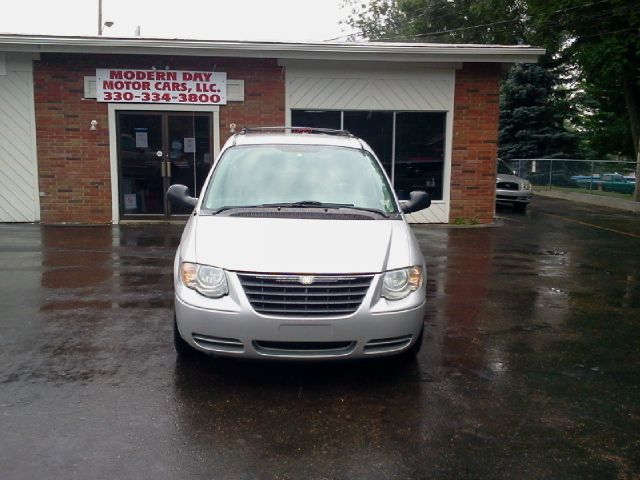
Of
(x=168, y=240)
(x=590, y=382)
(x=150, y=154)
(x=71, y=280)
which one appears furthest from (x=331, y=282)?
Answer: (x=150, y=154)

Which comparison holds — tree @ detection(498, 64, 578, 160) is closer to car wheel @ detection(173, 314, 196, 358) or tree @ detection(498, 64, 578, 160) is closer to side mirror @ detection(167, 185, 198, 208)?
side mirror @ detection(167, 185, 198, 208)

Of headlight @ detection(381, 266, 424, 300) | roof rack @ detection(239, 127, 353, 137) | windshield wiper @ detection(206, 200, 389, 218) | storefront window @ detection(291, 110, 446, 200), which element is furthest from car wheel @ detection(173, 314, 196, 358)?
storefront window @ detection(291, 110, 446, 200)

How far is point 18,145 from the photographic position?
13.0m

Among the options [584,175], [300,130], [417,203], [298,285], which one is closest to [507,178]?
[584,175]

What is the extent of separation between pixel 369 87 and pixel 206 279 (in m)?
10.2

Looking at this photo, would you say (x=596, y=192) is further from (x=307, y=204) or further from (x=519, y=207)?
(x=307, y=204)

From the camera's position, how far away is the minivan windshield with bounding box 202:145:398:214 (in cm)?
530

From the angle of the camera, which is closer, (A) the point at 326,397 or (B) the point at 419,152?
(A) the point at 326,397

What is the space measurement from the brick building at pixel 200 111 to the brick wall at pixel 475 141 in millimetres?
23

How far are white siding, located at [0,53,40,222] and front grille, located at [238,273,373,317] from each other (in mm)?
10765

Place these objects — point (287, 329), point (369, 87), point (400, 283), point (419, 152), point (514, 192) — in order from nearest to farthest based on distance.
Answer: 1. point (287, 329)
2. point (400, 283)
3. point (369, 87)
4. point (419, 152)
5. point (514, 192)

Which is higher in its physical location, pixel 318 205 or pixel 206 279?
pixel 318 205

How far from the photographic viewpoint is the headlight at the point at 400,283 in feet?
14.0

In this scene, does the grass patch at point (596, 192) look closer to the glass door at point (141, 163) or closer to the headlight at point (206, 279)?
the glass door at point (141, 163)
